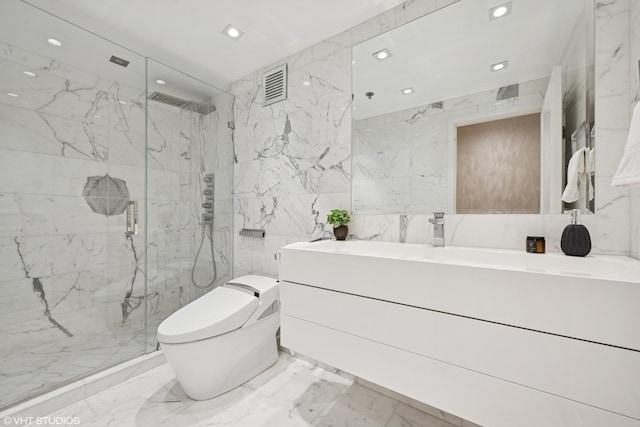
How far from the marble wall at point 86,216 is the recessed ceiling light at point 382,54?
149cm

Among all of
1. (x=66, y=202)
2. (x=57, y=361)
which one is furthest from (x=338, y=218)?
(x=57, y=361)

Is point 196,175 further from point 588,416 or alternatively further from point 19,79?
point 588,416

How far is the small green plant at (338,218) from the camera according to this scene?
168 cm

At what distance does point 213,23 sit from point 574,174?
7.25 ft

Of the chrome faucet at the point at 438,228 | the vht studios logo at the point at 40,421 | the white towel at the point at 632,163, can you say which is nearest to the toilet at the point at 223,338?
the vht studios logo at the point at 40,421

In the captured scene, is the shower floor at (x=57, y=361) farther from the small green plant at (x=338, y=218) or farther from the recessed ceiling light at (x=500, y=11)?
the recessed ceiling light at (x=500, y=11)

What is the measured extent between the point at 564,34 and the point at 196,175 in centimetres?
250

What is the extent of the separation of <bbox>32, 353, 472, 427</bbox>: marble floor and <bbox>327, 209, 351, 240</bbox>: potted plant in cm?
94

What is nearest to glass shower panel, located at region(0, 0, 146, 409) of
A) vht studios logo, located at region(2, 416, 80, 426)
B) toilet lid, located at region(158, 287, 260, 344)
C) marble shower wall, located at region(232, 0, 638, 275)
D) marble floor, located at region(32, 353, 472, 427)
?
vht studios logo, located at region(2, 416, 80, 426)

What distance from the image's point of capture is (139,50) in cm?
198

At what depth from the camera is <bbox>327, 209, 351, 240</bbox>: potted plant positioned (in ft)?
5.51

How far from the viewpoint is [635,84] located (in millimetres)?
1021

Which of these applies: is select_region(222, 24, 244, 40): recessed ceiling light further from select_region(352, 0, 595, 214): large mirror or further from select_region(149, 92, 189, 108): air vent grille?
select_region(352, 0, 595, 214): large mirror

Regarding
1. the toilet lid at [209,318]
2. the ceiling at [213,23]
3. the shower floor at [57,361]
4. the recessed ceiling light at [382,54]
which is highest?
the ceiling at [213,23]
